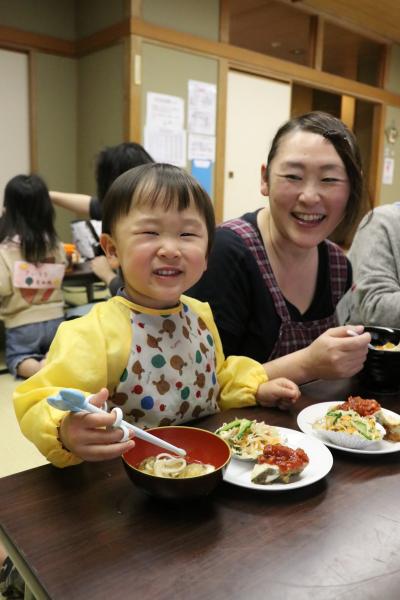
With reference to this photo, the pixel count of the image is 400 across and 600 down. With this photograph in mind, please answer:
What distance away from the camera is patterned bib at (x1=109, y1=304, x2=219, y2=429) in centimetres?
105

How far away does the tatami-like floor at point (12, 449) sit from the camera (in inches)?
90.9

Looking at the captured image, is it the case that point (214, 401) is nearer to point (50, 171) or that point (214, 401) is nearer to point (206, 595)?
point (206, 595)

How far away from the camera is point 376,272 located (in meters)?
1.91

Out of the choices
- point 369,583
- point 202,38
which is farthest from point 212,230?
point 202,38

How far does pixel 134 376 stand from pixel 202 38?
468 cm

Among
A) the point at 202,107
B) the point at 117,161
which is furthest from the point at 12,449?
the point at 202,107

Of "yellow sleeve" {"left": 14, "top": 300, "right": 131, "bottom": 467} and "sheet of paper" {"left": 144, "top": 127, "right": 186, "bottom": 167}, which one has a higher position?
"sheet of paper" {"left": 144, "top": 127, "right": 186, "bottom": 167}

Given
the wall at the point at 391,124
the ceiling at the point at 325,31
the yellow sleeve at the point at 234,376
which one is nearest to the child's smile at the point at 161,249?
the yellow sleeve at the point at 234,376

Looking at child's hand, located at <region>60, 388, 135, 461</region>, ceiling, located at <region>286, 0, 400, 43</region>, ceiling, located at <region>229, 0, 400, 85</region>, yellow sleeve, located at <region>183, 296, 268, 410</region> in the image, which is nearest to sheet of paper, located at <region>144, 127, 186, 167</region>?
ceiling, located at <region>229, 0, 400, 85</region>

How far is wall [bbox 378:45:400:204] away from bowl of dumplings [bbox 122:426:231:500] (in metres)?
7.47

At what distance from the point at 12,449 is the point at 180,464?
6.19ft

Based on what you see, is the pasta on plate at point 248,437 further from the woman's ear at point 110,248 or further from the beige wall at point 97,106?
the beige wall at point 97,106

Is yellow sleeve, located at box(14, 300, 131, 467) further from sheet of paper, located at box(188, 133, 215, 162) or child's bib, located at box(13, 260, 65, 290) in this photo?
sheet of paper, located at box(188, 133, 215, 162)

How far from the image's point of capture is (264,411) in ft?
3.74
